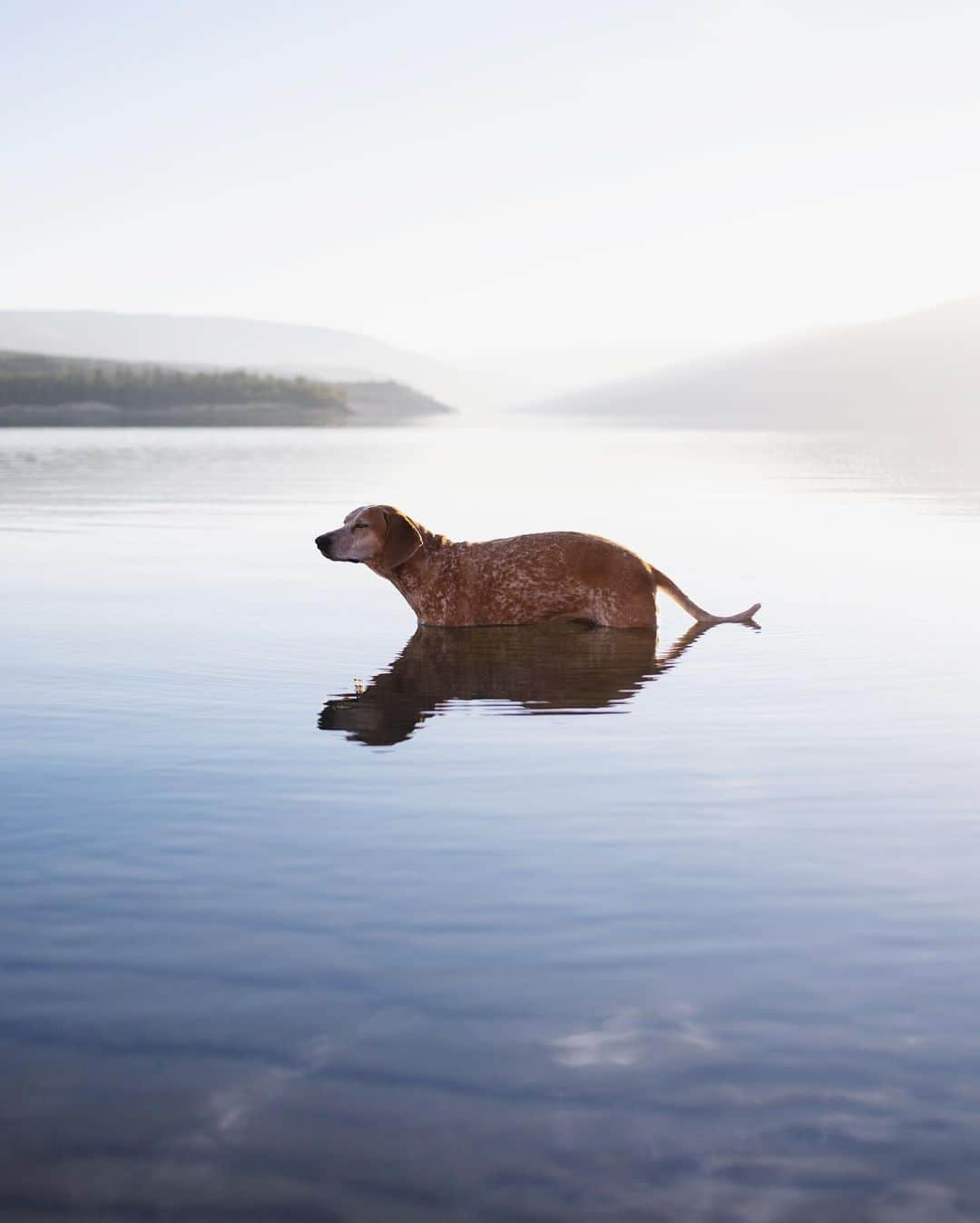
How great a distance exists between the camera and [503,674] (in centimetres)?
1161

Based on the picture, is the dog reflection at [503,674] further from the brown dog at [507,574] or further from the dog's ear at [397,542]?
the dog's ear at [397,542]

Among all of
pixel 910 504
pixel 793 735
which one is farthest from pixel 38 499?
pixel 793 735

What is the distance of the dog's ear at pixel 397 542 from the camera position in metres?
13.8

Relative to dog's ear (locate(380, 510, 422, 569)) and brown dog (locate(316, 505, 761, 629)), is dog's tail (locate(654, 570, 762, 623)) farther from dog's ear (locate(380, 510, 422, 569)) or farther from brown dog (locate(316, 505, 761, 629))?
dog's ear (locate(380, 510, 422, 569))

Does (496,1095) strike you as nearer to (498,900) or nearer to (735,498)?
(498,900)

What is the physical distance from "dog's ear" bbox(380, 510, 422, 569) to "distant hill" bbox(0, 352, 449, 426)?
106997 millimetres

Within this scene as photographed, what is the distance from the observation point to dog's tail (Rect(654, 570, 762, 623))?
1391 centimetres

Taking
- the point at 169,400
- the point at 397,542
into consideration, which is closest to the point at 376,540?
the point at 397,542

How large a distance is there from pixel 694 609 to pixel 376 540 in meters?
2.88

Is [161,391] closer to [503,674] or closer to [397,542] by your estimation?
[397,542]

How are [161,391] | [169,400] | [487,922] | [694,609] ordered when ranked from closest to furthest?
[487,922] < [694,609] < [169,400] < [161,391]

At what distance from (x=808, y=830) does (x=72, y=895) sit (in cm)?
323

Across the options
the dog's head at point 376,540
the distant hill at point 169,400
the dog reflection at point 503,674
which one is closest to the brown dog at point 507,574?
the dog's head at point 376,540

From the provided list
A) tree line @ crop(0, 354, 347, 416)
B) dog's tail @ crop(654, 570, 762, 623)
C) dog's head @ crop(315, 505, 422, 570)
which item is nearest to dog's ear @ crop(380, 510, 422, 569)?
dog's head @ crop(315, 505, 422, 570)
